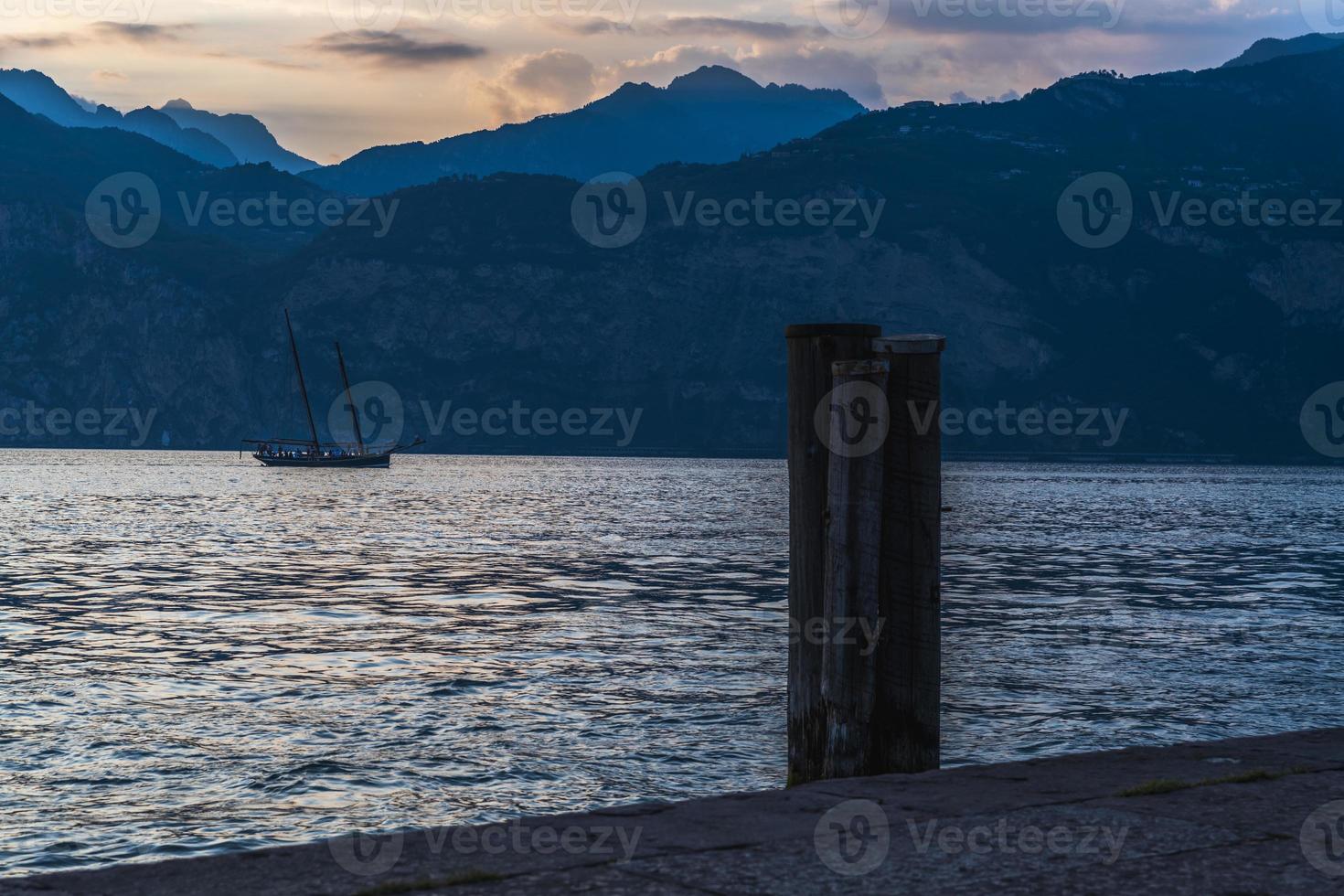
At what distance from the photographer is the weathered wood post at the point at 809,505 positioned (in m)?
9.78

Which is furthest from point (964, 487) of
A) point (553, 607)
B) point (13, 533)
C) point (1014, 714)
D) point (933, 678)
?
point (933, 678)

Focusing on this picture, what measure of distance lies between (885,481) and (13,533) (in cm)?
5345

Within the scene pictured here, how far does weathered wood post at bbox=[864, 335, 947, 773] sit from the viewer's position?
9.62 m

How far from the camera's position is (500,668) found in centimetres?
2150

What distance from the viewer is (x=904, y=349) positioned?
9609mm

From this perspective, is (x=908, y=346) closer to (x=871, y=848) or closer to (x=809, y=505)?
(x=809, y=505)

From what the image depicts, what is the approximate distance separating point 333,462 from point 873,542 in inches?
6611

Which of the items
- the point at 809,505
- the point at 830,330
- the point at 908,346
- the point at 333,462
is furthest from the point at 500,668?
the point at 333,462

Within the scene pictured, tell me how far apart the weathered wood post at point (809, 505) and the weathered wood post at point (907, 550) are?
0.36m

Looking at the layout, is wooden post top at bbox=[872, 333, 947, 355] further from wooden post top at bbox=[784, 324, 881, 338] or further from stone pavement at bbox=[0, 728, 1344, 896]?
stone pavement at bbox=[0, 728, 1344, 896]

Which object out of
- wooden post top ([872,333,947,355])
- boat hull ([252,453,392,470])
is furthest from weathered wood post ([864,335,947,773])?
boat hull ([252,453,392,470])

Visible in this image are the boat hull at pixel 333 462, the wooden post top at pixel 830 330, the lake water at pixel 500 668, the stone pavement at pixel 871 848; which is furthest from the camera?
the boat hull at pixel 333 462

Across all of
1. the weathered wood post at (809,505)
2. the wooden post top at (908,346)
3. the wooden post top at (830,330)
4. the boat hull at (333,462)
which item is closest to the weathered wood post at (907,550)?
the wooden post top at (908,346)

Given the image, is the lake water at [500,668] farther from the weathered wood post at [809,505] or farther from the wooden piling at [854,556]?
the wooden piling at [854,556]
